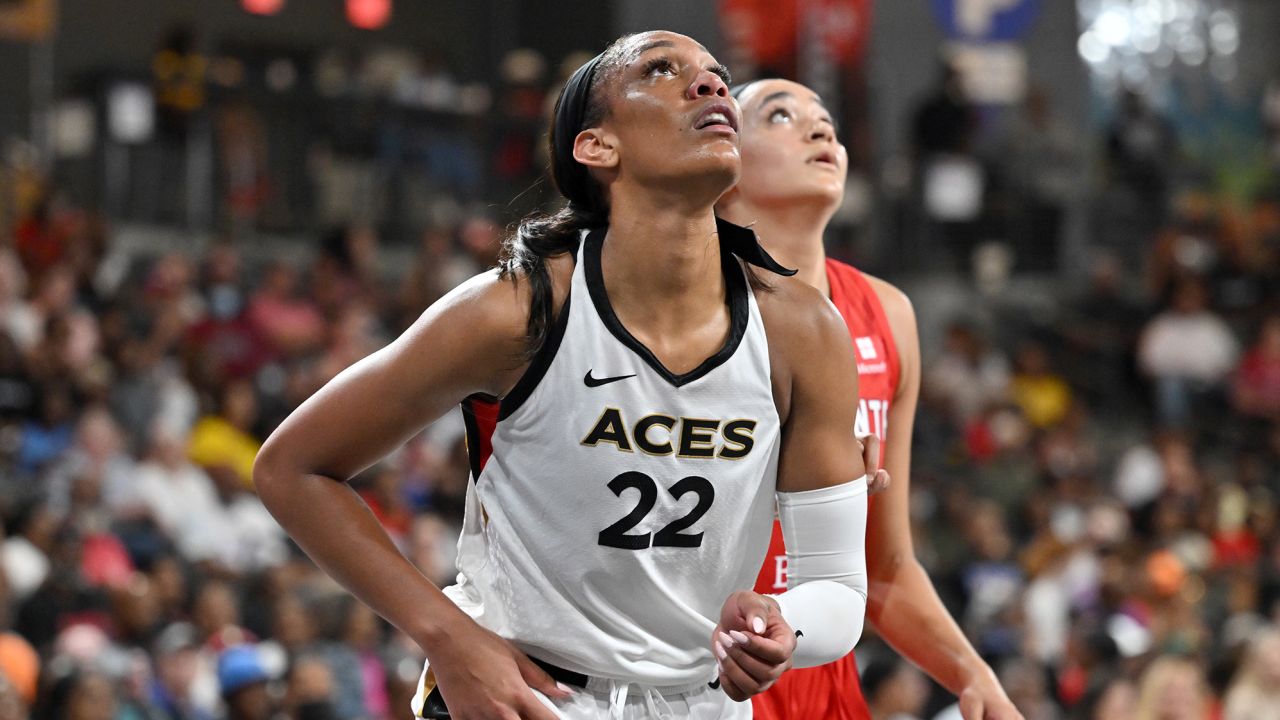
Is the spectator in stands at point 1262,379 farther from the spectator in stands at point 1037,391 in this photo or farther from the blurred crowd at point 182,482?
the blurred crowd at point 182,482

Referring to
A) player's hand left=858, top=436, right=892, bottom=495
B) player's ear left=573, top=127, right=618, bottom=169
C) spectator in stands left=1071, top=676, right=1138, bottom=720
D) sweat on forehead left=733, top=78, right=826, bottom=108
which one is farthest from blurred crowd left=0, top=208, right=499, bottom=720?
spectator in stands left=1071, top=676, right=1138, bottom=720

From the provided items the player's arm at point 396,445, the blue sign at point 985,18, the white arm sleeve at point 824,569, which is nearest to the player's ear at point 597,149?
the player's arm at point 396,445

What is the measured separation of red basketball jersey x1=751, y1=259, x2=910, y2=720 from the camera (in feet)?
13.0

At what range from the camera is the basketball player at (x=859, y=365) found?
12.9 feet

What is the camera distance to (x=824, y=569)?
3.07 meters

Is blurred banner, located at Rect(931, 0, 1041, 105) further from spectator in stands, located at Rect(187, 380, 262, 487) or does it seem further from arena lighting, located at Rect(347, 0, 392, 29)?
arena lighting, located at Rect(347, 0, 392, 29)

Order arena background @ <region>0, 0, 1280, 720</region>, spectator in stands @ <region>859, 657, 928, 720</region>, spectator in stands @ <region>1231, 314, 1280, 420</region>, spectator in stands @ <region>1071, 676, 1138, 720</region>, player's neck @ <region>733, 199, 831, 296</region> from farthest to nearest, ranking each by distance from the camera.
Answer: spectator in stands @ <region>1231, 314, 1280, 420</region> → arena background @ <region>0, 0, 1280, 720</region> → spectator in stands @ <region>1071, 676, 1138, 720</region> → spectator in stands @ <region>859, 657, 928, 720</region> → player's neck @ <region>733, 199, 831, 296</region>

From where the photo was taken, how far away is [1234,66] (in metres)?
20.0

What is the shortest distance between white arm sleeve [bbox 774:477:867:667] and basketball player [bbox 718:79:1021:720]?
0.84 meters

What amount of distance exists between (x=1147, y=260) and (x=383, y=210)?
7.30 m

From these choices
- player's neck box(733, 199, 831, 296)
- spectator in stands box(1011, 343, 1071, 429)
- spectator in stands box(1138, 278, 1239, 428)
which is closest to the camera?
player's neck box(733, 199, 831, 296)

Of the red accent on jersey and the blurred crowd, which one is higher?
the red accent on jersey

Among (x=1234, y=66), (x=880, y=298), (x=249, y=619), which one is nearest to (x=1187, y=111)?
(x=1234, y=66)

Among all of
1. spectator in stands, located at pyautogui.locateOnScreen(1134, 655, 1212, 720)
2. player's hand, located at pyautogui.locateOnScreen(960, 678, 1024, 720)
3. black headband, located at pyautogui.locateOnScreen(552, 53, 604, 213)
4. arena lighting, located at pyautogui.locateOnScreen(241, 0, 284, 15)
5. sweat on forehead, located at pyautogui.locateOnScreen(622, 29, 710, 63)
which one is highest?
sweat on forehead, located at pyautogui.locateOnScreen(622, 29, 710, 63)
